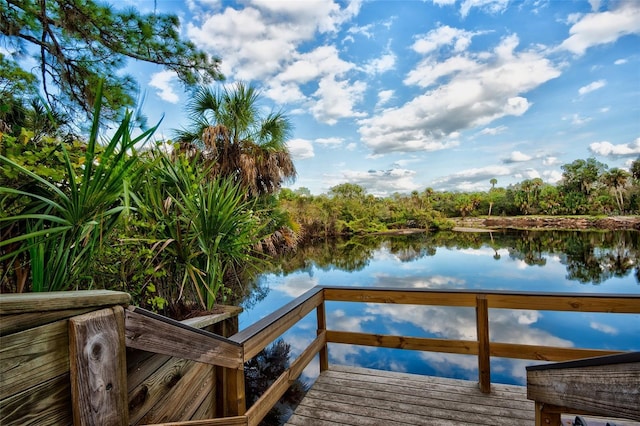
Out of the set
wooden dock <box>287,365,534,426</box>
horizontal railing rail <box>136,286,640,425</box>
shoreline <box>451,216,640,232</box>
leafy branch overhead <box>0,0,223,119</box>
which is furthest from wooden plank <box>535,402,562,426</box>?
shoreline <box>451,216,640,232</box>

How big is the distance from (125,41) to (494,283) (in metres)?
9.71

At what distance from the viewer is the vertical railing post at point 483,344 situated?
2068mm

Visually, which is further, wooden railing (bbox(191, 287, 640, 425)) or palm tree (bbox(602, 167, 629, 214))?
palm tree (bbox(602, 167, 629, 214))

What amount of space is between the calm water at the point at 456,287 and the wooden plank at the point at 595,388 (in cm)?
347

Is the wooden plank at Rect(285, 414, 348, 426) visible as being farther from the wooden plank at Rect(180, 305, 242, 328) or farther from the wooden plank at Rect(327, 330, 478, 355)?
the wooden plank at Rect(180, 305, 242, 328)

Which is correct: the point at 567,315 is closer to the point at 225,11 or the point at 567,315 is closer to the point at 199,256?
the point at 199,256

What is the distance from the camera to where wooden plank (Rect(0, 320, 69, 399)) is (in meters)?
0.45

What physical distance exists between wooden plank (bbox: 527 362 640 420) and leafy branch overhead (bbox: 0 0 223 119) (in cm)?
465

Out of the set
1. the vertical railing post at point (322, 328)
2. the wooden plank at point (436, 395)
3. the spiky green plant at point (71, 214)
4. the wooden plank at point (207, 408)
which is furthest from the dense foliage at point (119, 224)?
the wooden plank at point (436, 395)

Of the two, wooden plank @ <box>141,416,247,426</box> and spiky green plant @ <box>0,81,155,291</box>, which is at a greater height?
spiky green plant @ <box>0,81,155,291</box>

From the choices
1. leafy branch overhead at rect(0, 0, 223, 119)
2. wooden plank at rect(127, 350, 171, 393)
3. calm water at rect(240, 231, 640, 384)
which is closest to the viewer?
wooden plank at rect(127, 350, 171, 393)

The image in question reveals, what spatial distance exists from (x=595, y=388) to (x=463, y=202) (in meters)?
36.3

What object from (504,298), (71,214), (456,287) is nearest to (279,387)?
(71,214)

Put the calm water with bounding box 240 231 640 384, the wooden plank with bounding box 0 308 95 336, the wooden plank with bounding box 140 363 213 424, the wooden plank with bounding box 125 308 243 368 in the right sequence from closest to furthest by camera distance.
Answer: the wooden plank with bounding box 0 308 95 336
the wooden plank with bounding box 125 308 243 368
the wooden plank with bounding box 140 363 213 424
the calm water with bounding box 240 231 640 384
